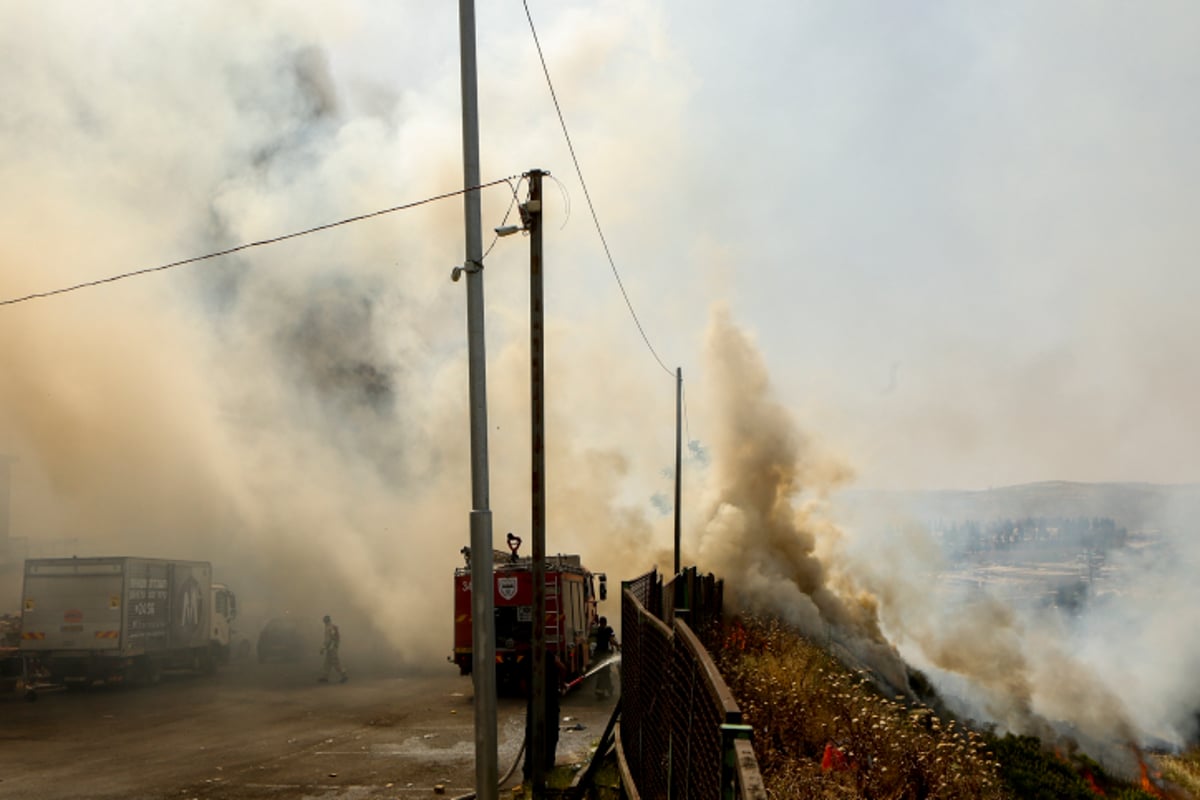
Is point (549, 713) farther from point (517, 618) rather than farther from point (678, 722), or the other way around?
point (517, 618)

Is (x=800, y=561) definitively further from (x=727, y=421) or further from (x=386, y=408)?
(x=386, y=408)

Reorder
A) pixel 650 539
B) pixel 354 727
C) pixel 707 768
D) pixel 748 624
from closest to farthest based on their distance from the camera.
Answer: pixel 707 768 → pixel 354 727 → pixel 748 624 → pixel 650 539

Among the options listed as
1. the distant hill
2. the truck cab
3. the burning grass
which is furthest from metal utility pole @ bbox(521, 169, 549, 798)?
the distant hill

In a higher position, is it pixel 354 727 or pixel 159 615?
pixel 159 615

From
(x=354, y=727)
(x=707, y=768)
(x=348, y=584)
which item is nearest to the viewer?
(x=707, y=768)

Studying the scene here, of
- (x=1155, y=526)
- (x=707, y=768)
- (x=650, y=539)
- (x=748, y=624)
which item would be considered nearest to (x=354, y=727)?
(x=748, y=624)

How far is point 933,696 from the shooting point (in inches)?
1284

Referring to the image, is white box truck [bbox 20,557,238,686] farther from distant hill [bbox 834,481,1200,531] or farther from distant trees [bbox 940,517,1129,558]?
distant trees [bbox 940,517,1129,558]

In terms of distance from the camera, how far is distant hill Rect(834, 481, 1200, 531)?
6398cm

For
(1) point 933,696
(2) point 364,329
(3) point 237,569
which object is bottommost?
(1) point 933,696

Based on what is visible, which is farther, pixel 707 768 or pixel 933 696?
pixel 933 696

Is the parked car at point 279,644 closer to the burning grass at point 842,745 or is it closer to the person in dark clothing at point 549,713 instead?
Answer: the burning grass at point 842,745

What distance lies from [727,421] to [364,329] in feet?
60.6

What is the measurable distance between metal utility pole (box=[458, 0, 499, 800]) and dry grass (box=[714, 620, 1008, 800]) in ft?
8.02
